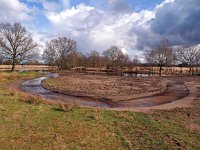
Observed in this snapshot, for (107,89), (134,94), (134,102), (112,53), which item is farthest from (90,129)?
(112,53)

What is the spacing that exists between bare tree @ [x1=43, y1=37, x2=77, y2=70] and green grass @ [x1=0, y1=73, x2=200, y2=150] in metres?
91.2

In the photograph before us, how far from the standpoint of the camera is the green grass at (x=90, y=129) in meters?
11.9

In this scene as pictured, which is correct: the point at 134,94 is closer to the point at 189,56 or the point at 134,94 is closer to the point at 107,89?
the point at 107,89

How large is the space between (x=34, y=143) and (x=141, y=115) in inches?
344

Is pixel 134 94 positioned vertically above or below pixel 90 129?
below

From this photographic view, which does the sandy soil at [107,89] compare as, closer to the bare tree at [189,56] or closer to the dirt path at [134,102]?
the dirt path at [134,102]

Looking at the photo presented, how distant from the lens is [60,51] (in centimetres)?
11269

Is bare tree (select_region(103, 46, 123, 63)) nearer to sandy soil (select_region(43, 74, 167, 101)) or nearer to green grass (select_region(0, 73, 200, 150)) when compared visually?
sandy soil (select_region(43, 74, 167, 101))

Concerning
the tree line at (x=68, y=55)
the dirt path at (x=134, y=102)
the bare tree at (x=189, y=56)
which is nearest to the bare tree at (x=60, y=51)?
the tree line at (x=68, y=55)

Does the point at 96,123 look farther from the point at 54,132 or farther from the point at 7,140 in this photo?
the point at 7,140

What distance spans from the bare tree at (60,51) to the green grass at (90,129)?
91.2m

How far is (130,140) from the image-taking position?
1284 cm

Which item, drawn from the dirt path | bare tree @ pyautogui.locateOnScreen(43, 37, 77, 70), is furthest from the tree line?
the dirt path

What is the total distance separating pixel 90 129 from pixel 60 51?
101 m
